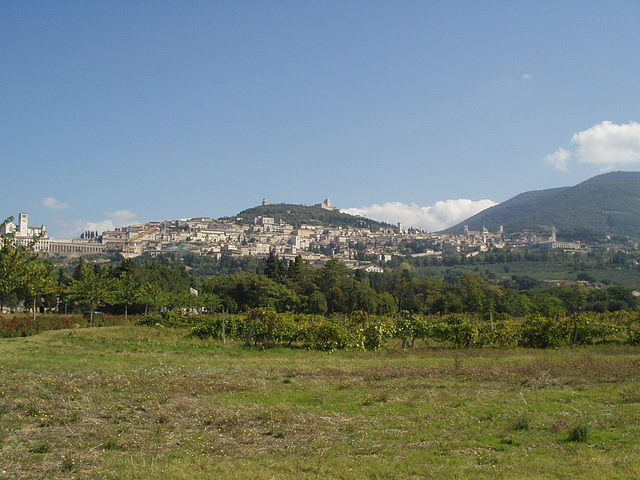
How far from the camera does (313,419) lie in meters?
8.62

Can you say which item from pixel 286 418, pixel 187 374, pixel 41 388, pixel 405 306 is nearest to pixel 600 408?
pixel 286 418

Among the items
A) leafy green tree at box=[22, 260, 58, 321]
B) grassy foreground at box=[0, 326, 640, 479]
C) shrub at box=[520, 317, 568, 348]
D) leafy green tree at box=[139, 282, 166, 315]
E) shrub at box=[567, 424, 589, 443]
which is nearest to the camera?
grassy foreground at box=[0, 326, 640, 479]

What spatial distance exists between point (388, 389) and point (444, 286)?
4561 cm

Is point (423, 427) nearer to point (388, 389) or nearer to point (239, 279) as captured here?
point (388, 389)

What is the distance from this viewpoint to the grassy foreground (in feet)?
20.8

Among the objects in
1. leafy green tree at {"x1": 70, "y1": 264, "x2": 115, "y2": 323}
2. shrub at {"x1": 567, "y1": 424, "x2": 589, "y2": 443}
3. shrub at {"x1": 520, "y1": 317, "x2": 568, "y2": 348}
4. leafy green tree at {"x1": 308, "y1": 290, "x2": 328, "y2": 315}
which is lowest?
leafy green tree at {"x1": 308, "y1": 290, "x2": 328, "y2": 315}

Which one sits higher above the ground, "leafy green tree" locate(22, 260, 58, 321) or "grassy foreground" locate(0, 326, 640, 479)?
"leafy green tree" locate(22, 260, 58, 321)

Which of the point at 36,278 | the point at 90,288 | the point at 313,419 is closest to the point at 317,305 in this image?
the point at 90,288

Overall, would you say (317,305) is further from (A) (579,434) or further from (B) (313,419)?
(A) (579,434)

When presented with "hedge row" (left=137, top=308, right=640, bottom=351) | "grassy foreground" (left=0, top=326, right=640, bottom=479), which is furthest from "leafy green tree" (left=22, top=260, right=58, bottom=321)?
"hedge row" (left=137, top=308, right=640, bottom=351)

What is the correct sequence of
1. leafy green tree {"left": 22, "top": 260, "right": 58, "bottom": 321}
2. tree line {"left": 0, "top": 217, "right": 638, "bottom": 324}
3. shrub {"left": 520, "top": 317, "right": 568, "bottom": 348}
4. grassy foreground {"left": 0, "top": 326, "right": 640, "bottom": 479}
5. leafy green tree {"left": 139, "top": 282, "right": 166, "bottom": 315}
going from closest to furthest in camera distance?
grassy foreground {"left": 0, "top": 326, "right": 640, "bottom": 479}
leafy green tree {"left": 22, "top": 260, "right": 58, "bottom": 321}
shrub {"left": 520, "top": 317, "right": 568, "bottom": 348}
tree line {"left": 0, "top": 217, "right": 638, "bottom": 324}
leafy green tree {"left": 139, "top": 282, "right": 166, "bottom": 315}

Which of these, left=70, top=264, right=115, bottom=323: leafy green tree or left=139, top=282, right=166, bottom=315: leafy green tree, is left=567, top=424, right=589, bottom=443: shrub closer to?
left=70, top=264, right=115, bottom=323: leafy green tree

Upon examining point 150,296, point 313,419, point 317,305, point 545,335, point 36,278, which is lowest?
point 317,305

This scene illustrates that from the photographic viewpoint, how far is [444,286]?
55.3 meters
